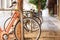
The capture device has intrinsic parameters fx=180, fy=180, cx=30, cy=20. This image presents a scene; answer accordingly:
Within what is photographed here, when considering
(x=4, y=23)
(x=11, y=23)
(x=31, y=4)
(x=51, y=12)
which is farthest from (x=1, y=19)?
(x=51, y=12)

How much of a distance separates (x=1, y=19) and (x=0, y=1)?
205 centimetres

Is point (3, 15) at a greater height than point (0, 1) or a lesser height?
lesser

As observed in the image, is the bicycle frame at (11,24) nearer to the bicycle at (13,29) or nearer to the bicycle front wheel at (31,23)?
the bicycle at (13,29)

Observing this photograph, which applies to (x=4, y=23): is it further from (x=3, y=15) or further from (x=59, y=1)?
(x=59, y=1)

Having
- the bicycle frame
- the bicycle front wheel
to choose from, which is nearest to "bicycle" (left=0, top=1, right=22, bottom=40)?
the bicycle frame

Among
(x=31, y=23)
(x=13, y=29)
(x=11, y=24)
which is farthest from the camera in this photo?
(x=31, y=23)

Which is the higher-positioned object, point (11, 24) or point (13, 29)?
point (11, 24)

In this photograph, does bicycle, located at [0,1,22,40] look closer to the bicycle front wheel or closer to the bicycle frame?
the bicycle frame

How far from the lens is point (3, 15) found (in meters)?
6.05

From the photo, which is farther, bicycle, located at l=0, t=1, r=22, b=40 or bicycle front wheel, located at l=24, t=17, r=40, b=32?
bicycle front wheel, located at l=24, t=17, r=40, b=32

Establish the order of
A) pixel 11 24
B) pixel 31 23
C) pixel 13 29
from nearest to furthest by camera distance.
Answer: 1. pixel 13 29
2. pixel 11 24
3. pixel 31 23

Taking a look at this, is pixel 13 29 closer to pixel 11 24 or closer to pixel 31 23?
pixel 11 24

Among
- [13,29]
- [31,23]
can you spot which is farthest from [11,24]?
[31,23]

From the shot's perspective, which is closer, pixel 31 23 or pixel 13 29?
pixel 13 29
